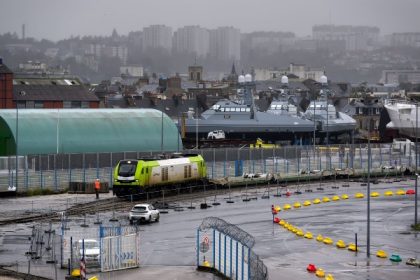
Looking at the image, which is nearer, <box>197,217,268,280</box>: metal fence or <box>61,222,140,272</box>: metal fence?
<box>197,217,268,280</box>: metal fence

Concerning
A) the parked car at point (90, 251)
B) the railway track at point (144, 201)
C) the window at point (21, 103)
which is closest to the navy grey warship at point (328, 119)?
the window at point (21, 103)

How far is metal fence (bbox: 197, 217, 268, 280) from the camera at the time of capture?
29.6m

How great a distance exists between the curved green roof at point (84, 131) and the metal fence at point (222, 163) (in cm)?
485

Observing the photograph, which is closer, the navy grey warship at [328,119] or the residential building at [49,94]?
the residential building at [49,94]

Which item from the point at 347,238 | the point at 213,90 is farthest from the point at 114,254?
the point at 213,90

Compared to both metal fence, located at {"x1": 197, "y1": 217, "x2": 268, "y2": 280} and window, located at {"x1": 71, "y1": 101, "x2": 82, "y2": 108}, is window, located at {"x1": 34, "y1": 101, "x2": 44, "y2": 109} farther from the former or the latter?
metal fence, located at {"x1": 197, "y1": 217, "x2": 268, "y2": 280}

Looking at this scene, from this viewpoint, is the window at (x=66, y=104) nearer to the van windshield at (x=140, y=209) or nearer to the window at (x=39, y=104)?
the window at (x=39, y=104)

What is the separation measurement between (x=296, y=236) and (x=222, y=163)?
2900 cm

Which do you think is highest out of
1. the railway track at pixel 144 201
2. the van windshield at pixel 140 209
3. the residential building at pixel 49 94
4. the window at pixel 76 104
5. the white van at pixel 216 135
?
the residential building at pixel 49 94

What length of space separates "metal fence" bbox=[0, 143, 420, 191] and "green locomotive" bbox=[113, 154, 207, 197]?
474 centimetres

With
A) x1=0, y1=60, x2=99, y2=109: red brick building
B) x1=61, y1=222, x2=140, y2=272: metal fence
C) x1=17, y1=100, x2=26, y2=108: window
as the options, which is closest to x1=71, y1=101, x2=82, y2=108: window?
x1=0, y1=60, x2=99, y2=109: red brick building

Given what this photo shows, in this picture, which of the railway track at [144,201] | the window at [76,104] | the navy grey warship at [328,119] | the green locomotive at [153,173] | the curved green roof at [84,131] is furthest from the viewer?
the navy grey warship at [328,119]

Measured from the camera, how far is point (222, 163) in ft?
231

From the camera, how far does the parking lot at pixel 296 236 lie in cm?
3350
